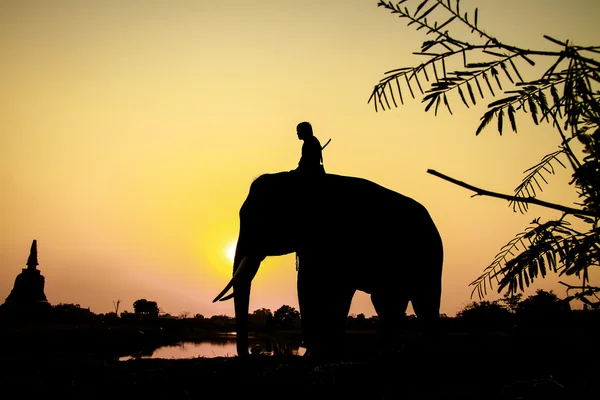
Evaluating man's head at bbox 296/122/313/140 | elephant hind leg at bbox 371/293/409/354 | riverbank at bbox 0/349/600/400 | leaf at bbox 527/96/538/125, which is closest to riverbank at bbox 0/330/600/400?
riverbank at bbox 0/349/600/400

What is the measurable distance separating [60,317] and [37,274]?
24.6ft

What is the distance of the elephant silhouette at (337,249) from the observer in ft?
26.9

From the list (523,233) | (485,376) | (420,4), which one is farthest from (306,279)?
(420,4)

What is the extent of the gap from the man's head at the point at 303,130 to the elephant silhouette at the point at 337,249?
2.62 ft

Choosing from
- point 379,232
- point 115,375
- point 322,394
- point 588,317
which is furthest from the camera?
point 379,232

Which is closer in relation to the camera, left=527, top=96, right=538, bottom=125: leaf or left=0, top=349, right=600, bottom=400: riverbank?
left=527, top=96, right=538, bottom=125: leaf

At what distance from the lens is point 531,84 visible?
1.49 metres

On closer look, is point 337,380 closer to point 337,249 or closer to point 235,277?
point 337,249

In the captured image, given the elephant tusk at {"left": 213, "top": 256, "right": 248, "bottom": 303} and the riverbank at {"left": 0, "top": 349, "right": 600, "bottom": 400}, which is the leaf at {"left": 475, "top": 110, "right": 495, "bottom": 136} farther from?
the elephant tusk at {"left": 213, "top": 256, "right": 248, "bottom": 303}

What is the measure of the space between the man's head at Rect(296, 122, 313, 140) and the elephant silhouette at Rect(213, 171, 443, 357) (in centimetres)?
80

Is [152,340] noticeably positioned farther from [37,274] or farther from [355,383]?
[355,383]

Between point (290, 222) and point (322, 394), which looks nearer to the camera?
point (322, 394)

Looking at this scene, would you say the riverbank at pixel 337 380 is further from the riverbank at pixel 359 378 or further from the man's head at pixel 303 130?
the man's head at pixel 303 130

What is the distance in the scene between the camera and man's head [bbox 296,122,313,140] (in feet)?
31.4
